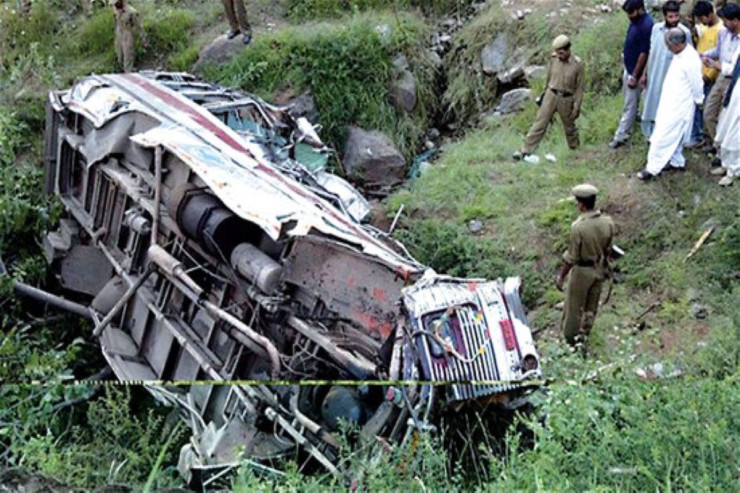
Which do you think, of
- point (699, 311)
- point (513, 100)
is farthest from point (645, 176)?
point (513, 100)

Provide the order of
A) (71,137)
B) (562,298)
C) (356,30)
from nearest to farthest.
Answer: (562,298)
(71,137)
(356,30)

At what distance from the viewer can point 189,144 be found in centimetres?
789

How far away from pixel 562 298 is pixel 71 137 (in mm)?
5091

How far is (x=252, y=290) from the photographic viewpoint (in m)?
6.84

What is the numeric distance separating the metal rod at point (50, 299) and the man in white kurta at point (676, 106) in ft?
17.5

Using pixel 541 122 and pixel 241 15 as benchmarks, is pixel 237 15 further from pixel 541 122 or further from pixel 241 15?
pixel 541 122

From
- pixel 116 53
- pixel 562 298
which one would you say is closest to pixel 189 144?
pixel 562 298

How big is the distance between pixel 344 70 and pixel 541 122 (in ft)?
11.3

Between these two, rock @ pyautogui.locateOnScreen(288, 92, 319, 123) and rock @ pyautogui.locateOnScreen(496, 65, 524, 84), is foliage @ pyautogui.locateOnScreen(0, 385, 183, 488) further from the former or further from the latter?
rock @ pyautogui.locateOnScreen(496, 65, 524, 84)

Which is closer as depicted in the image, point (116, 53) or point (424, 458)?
point (424, 458)

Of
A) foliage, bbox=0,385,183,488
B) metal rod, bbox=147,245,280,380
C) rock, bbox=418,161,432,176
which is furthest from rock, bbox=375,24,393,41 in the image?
foliage, bbox=0,385,183,488

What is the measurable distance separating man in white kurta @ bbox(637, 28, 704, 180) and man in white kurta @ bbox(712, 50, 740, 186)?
0.81 feet

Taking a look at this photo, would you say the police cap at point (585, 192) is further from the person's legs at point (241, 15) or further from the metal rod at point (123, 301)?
the person's legs at point (241, 15)

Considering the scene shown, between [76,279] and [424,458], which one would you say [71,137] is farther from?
[424,458]
